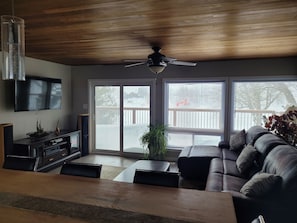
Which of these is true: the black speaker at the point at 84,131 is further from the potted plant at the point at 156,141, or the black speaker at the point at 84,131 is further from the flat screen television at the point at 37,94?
the potted plant at the point at 156,141

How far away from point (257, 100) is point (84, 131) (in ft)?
13.9

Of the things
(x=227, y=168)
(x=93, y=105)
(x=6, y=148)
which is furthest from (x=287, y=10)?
(x=93, y=105)

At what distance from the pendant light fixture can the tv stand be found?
2.86 meters

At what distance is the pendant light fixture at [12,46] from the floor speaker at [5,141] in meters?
2.75

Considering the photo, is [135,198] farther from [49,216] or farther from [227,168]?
[227,168]

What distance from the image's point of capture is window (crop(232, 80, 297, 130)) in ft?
16.4

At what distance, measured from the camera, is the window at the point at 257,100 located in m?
5.01

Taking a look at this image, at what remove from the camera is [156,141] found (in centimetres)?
534

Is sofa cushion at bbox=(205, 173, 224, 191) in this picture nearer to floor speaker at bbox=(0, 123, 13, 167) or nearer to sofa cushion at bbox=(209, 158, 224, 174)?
sofa cushion at bbox=(209, 158, 224, 174)

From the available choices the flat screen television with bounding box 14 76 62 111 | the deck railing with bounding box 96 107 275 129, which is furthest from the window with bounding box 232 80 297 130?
the flat screen television with bounding box 14 76 62 111

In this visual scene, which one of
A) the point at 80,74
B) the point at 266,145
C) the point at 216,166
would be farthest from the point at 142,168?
the point at 80,74

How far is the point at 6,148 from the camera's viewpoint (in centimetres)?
411

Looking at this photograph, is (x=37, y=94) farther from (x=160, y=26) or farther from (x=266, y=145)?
(x=266, y=145)

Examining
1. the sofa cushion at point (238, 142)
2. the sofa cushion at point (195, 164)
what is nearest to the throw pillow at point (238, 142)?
the sofa cushion at point (238, 142)
